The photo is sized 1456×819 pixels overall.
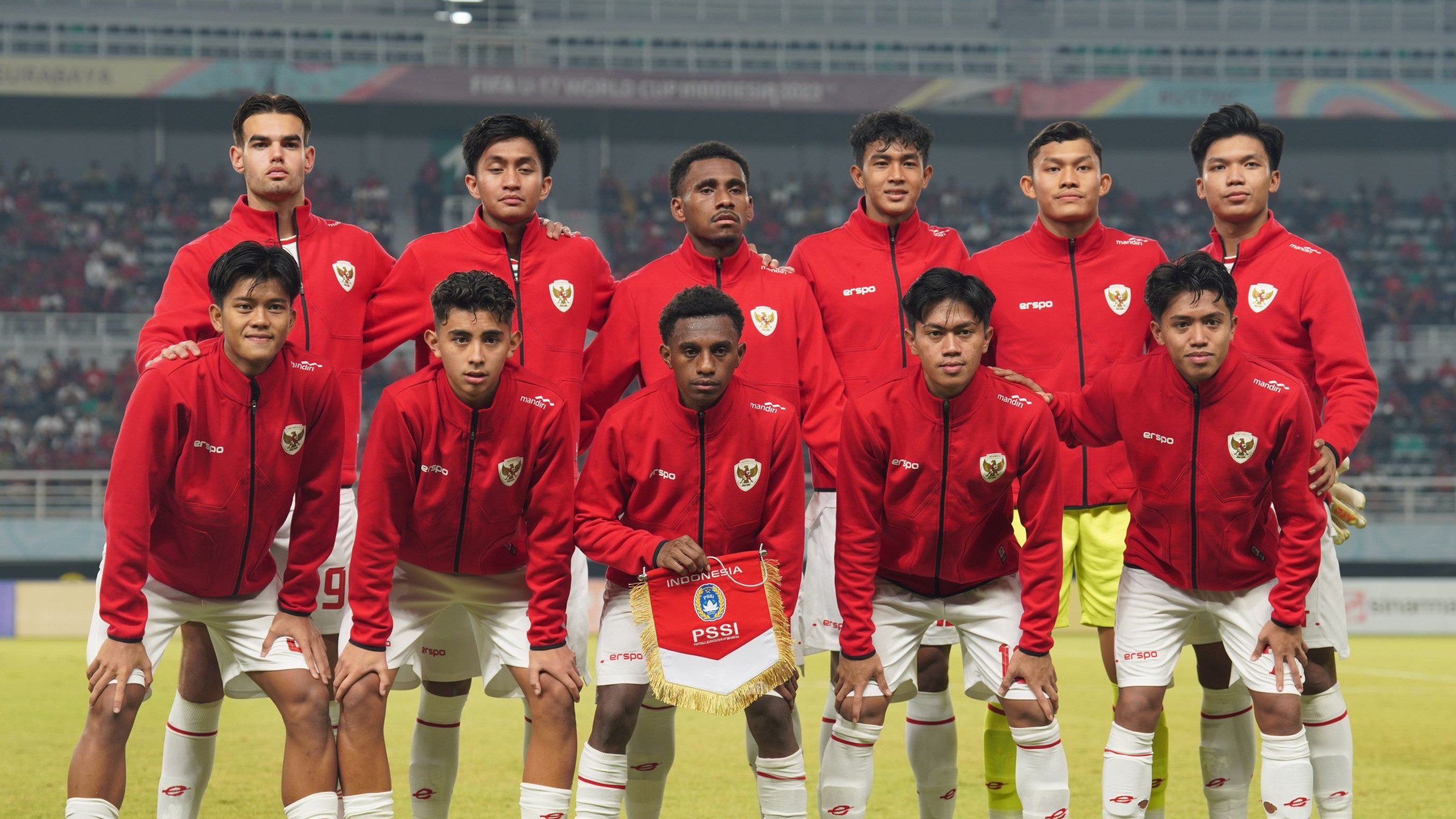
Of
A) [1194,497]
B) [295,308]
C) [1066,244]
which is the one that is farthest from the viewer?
[1066,244]

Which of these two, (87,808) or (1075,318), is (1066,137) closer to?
(1075,318)

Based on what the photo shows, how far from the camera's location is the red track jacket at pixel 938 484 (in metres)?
4.49

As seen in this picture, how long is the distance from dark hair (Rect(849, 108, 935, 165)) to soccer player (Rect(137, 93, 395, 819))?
193 cm

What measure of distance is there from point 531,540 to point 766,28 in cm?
2634

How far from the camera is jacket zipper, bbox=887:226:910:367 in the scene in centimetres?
518

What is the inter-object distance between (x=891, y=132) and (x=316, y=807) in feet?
10.4

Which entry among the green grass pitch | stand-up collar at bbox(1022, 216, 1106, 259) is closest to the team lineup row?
stand-up collar at bbox(1022, 216, 1106, 259)

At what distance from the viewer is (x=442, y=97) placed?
86.8 ft

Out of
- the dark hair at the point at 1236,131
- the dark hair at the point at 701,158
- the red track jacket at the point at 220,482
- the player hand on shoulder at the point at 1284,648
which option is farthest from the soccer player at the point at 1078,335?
the red track jacket at the point at 220,482

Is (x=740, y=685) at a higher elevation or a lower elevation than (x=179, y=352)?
lower

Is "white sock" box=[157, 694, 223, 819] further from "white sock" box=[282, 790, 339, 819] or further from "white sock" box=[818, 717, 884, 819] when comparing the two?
"white sock" box=[818, 717, 884, 819]

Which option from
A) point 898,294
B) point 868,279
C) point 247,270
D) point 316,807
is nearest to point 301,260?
point 247,270

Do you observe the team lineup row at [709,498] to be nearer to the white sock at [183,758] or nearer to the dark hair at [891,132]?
the white sock at [183,758]

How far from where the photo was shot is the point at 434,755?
504 cm
